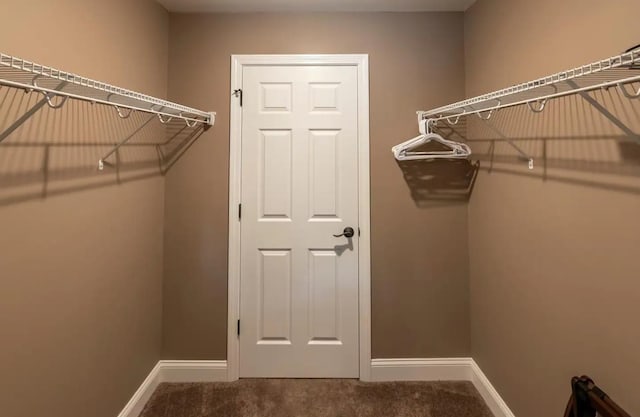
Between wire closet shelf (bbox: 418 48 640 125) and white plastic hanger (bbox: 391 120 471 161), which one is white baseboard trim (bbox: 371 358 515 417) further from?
wire closet shelf (bbox: 418 48 640 125)

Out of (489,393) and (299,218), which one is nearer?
(489,393)

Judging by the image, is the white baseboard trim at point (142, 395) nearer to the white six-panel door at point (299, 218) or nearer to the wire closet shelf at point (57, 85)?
the white six-panel door at point (299, 218)

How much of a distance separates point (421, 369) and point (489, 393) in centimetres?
43

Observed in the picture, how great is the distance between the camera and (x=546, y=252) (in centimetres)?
152

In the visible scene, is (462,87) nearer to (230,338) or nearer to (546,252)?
(546,252)

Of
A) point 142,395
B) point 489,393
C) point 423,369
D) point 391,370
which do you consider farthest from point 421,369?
point 142,395

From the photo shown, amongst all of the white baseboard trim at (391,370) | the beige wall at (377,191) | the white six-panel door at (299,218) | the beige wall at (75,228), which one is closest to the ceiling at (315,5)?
the beige wall at (377,191)

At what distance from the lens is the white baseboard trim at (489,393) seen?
74.4 inches

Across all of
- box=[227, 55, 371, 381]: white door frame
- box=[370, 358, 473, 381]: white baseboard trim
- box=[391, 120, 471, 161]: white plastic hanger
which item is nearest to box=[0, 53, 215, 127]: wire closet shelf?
box=[227, 55, 371, 381]: white door frame

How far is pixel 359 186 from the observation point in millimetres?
2320

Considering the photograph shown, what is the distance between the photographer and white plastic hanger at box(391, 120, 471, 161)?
2150 mm

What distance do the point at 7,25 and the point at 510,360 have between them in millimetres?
2647

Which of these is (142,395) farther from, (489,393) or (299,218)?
(489,393)

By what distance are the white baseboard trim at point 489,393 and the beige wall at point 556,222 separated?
6 cm
